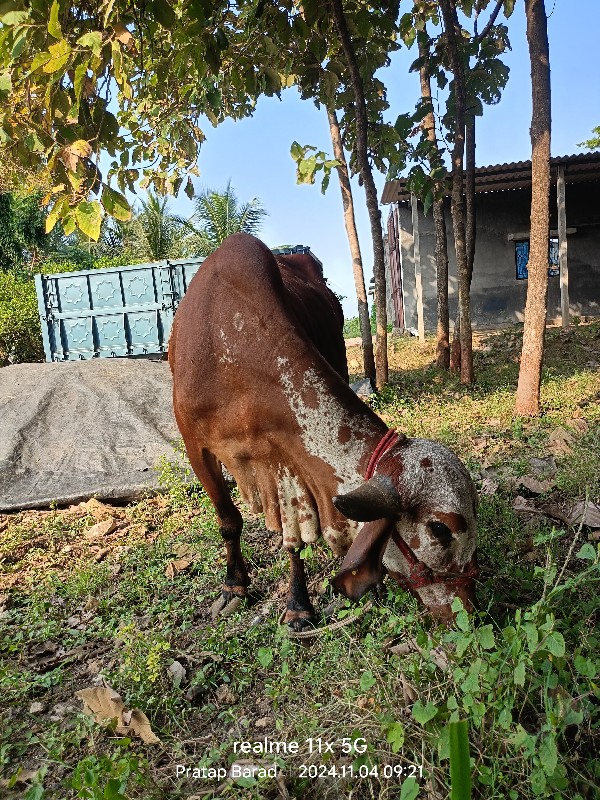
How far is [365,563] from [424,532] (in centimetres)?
24

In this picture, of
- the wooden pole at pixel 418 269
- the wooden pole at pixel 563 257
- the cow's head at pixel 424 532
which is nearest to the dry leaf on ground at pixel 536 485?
the cow's head at pixel 424 532

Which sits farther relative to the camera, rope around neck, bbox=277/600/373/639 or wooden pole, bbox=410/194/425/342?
wooden pole, bbox=410/194/425/342

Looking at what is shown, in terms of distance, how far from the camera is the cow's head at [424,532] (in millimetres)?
2291

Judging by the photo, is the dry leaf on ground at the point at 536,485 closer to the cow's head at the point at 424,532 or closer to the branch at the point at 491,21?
the cow's head at the point at 424,532

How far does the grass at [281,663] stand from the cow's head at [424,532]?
16 cm

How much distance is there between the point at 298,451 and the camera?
2697 millimetres

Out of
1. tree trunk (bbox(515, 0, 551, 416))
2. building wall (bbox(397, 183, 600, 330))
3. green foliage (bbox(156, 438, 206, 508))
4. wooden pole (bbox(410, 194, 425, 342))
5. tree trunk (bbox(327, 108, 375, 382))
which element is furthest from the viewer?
building wall (bbox(397, 183, 600, 330))

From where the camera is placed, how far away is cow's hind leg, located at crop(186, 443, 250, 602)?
3232 mm

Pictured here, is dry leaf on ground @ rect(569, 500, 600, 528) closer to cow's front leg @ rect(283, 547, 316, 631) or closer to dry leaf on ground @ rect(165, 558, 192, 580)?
cow's front leg @ rect(283, 547, 316, 631)

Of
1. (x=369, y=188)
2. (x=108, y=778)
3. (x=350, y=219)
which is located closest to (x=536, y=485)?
(x=108, y=778)

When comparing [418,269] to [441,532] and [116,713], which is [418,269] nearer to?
[441,532]

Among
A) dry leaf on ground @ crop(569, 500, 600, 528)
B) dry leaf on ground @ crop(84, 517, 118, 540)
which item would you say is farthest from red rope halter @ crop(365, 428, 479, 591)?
dry leaf on ground @ crop(84, 517, 118, 540)
